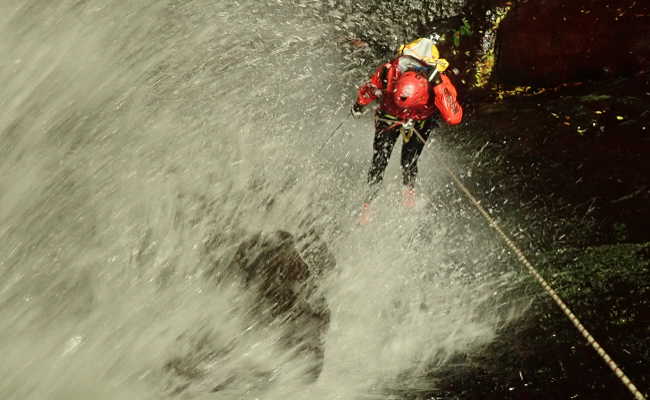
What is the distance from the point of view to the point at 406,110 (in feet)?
10.0

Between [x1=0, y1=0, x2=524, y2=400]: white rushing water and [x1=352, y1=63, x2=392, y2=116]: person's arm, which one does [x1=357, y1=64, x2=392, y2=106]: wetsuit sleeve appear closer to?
[x1=352, y1=63, x2=392, y2=116]: person's arm

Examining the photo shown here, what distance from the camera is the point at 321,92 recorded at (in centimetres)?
444

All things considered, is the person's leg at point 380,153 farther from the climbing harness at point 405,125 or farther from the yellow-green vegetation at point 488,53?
the yellow-green vegetation at point 488,53

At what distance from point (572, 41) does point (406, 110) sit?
1.83 metres

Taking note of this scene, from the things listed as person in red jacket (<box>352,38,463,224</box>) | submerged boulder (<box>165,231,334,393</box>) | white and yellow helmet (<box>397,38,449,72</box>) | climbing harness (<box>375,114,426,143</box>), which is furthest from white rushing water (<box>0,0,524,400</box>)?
white and yellow helmet (<box>397,38,449,72</box>)

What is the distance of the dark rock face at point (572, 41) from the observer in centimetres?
324

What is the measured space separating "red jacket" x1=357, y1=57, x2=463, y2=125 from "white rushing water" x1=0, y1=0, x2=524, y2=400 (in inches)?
43.3

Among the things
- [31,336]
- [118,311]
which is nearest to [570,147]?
[118,311]

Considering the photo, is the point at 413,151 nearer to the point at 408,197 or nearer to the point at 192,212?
the point at 408,197

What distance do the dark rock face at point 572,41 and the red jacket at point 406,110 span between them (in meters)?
1.27

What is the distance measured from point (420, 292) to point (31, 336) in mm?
4012

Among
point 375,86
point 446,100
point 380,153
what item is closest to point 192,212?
point 380,153

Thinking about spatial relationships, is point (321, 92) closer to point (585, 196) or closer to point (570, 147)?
point (570, 147)

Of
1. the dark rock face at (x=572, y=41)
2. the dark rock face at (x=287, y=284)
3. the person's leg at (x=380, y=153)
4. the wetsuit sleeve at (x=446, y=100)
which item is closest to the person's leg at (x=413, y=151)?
the person's leg at (x=380, y=153)
